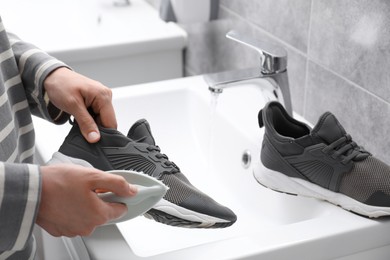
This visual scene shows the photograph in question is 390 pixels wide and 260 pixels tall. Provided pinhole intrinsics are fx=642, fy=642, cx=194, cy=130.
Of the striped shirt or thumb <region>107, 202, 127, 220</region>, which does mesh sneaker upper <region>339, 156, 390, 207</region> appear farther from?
the striped shirt

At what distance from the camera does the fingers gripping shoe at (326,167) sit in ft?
2.78

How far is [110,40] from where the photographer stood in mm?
1496

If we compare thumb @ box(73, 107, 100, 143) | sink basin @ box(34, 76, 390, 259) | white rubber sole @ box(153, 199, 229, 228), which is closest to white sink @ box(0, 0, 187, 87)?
sink basin @ box(34, 76, 390, 259)

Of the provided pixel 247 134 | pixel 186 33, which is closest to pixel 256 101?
pixel 247 134

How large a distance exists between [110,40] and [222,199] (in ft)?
1.80

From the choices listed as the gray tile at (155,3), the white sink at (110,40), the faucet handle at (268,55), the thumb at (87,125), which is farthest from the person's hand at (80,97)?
the gray tile at (155,3)

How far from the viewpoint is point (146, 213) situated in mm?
825

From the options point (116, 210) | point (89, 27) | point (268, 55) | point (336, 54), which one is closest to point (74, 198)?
point (116, 210)

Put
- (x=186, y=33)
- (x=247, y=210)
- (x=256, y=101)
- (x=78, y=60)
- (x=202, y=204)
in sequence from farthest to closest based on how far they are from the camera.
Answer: (x=186, y=33), (x=78, y=60), (x=256, y=101), (x=247, y=210), (x=202, y=204)

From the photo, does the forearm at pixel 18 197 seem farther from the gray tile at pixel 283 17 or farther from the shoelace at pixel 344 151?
the gray tile at pixel 283 17

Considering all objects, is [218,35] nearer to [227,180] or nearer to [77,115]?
[227,180]

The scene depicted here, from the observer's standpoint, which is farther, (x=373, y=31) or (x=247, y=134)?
(x=247, y=134)

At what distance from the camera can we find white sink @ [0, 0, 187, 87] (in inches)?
58.2

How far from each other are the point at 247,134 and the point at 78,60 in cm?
52
